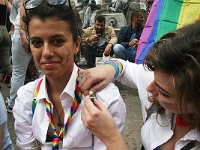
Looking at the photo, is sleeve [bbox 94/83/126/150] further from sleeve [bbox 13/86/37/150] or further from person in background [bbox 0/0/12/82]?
person in background [bbox 0/0/12/82]

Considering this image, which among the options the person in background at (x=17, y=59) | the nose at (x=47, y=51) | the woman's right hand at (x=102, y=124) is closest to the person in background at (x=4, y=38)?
the person in background at (x=17, y=59)

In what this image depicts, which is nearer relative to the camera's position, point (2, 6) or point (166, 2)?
point (166, 2)

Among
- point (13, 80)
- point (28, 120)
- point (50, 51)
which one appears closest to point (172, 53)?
point (50, 51)

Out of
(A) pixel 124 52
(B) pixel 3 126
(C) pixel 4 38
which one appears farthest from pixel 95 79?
(A) pixel 124 52

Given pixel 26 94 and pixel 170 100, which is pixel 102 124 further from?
pixel 26 94

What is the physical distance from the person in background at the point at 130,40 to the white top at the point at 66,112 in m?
3.66

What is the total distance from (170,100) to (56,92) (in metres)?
0.70

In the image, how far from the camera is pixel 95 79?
1.45 m

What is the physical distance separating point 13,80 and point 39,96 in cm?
186

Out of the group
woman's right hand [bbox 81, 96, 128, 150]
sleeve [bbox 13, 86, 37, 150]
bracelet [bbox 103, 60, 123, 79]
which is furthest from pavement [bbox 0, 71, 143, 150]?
woman's right hand [bbox 81, 96, 128, 150]

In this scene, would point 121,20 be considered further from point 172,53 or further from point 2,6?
point 172,53

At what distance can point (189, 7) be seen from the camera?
218 cm

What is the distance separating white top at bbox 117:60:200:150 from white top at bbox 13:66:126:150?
14 centimetres

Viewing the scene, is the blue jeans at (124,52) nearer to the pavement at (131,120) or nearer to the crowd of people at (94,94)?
the pavement at (131,120)
